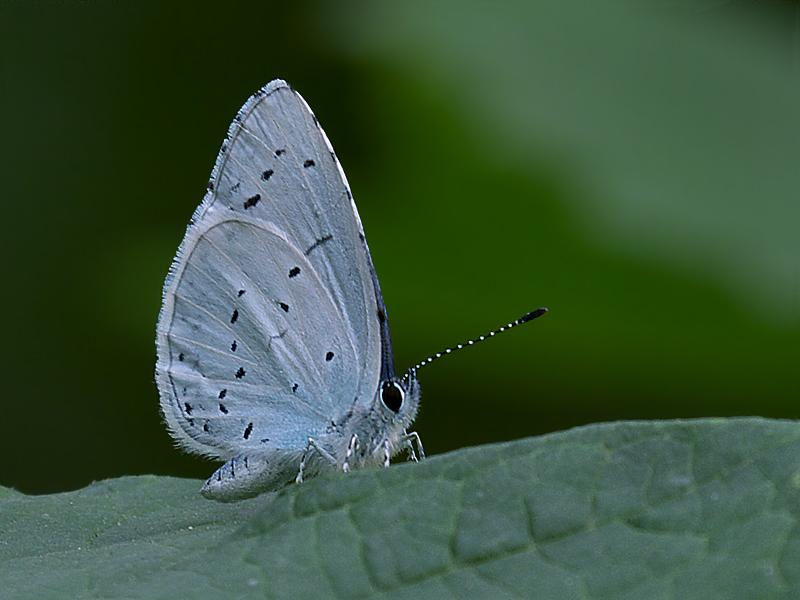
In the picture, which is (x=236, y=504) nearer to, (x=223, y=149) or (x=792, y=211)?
(x=223, y=149)

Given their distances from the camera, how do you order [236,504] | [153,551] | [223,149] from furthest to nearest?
[223,149], [236,504], [153,551]

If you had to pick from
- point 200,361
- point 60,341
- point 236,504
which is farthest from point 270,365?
point 60,341

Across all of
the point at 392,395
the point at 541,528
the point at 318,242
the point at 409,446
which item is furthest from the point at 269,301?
the point at 541,528

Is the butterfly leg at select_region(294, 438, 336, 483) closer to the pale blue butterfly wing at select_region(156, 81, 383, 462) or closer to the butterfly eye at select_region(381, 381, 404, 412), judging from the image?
the pale blue butterfly wing at select_region(156, 81, 383, 462)

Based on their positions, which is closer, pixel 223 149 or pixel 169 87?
pixel 223 149

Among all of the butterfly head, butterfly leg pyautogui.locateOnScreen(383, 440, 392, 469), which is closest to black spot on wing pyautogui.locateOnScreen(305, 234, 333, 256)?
the butterfly head

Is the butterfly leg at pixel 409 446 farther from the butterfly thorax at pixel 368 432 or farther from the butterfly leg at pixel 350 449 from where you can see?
the butterfly leg at pixel 350 449

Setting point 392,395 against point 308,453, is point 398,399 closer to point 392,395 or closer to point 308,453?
point 392,395
